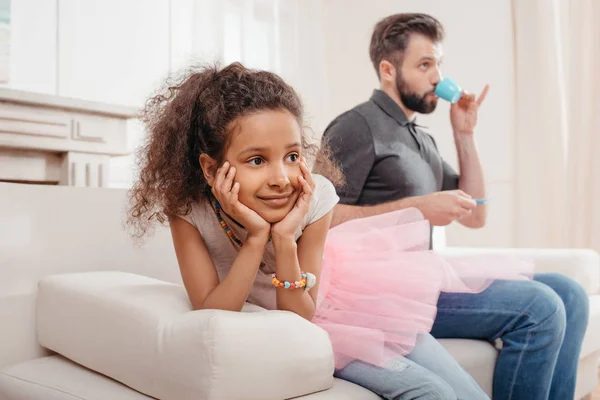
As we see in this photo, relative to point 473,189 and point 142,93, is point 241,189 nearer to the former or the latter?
point 473,189

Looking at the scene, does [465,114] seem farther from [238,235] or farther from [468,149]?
[238,235]

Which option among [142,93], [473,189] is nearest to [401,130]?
[473,189]

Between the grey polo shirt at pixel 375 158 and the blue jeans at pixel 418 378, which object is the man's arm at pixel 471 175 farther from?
the blue jeans at pixel 418 378

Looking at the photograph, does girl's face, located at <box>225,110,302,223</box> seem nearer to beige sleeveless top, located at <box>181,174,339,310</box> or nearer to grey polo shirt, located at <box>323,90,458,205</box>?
beige sleeveless top, located at <box>181,174,339,310</box>

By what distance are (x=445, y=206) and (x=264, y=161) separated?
0.55 meters

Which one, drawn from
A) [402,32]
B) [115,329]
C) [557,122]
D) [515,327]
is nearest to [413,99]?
[402,32]

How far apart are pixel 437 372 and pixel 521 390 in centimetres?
36

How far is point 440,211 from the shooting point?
142 cm

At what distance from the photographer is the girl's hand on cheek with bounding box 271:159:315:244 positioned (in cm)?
101

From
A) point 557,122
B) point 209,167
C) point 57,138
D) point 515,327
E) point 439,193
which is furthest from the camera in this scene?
point 557,122

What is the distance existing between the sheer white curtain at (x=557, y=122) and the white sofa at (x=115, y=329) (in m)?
1.85

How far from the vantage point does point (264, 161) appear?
3.37 ft

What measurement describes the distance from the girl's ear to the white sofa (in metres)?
0.20

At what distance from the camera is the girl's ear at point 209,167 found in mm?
1070
